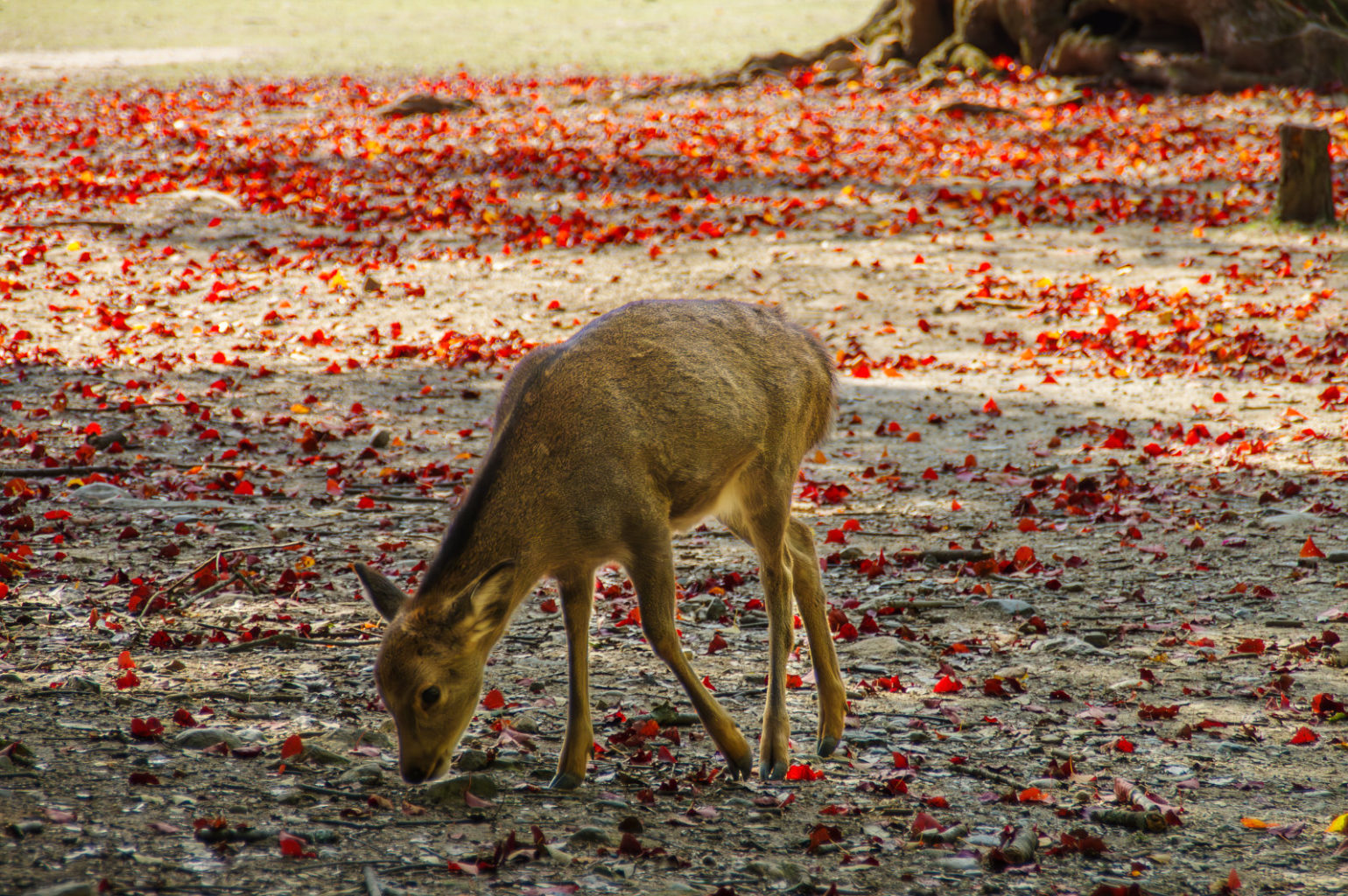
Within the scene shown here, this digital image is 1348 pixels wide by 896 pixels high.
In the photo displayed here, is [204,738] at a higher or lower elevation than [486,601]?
lower

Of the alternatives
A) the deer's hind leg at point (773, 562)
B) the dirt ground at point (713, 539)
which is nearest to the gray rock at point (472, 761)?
the dirt ground at point (713, 539)

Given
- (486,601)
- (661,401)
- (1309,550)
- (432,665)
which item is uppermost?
(661,401)

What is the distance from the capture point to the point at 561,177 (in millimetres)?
21562

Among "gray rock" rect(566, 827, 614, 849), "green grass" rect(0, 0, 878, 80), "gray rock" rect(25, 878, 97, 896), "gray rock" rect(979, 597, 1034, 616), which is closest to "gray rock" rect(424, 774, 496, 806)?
"gray rock" rect(566, 827, 614, 849)

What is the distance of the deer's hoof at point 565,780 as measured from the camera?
205 inches

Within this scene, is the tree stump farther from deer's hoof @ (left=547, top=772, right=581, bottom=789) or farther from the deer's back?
deer's hoof @ (left=547, top=772, right=581, bottom=789)

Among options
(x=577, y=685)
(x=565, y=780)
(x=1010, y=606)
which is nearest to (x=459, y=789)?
(x=565, y=780)

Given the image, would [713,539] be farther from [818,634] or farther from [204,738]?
[204,738]

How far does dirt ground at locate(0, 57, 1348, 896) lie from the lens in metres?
4.76

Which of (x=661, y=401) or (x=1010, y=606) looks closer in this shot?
(x=661, y=401)

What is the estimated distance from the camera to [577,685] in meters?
5.31

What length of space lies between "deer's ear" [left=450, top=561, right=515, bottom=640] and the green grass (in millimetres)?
31318

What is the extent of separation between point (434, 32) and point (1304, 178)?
33.8 metres

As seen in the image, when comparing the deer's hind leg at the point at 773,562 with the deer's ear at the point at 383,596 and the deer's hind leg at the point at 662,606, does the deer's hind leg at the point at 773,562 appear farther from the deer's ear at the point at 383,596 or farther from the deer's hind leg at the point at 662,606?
the deer's ear at the point at 383,596
